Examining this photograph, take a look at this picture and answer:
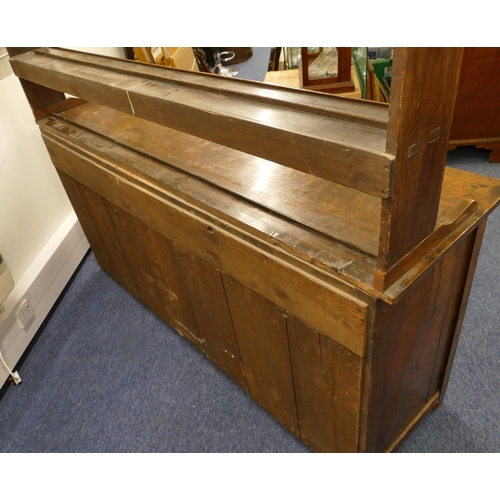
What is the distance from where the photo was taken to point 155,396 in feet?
5.53

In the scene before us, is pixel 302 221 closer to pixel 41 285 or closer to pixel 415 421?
pixel 415 421

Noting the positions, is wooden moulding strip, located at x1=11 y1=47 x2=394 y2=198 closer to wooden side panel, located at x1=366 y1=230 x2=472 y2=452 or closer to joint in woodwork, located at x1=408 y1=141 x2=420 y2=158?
joint in woodwork, located at x1=408 y1=141 x2=420 y2=158

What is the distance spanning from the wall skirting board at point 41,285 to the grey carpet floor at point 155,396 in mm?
83

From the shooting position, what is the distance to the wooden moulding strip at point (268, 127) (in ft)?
2.19

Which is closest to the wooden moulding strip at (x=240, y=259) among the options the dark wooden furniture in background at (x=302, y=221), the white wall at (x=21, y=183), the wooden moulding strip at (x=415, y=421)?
the dark wooden furniture in background at (x=302, y=221)

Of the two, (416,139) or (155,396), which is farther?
(155,396)

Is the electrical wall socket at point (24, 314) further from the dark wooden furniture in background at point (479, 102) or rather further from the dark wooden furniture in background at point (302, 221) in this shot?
the dark wooden furniture in background at point (479, 102)

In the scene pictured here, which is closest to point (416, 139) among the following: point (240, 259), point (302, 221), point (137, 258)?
point (302, 221)

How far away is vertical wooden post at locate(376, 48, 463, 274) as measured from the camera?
58cm

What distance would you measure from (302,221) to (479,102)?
2.09 m

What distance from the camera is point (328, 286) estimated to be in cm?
90

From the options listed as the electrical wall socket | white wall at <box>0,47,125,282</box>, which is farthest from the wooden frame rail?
the electrical wall socket

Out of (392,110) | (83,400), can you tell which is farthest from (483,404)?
(83,400)

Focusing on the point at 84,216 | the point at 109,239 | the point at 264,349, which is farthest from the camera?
the point at 84,216
